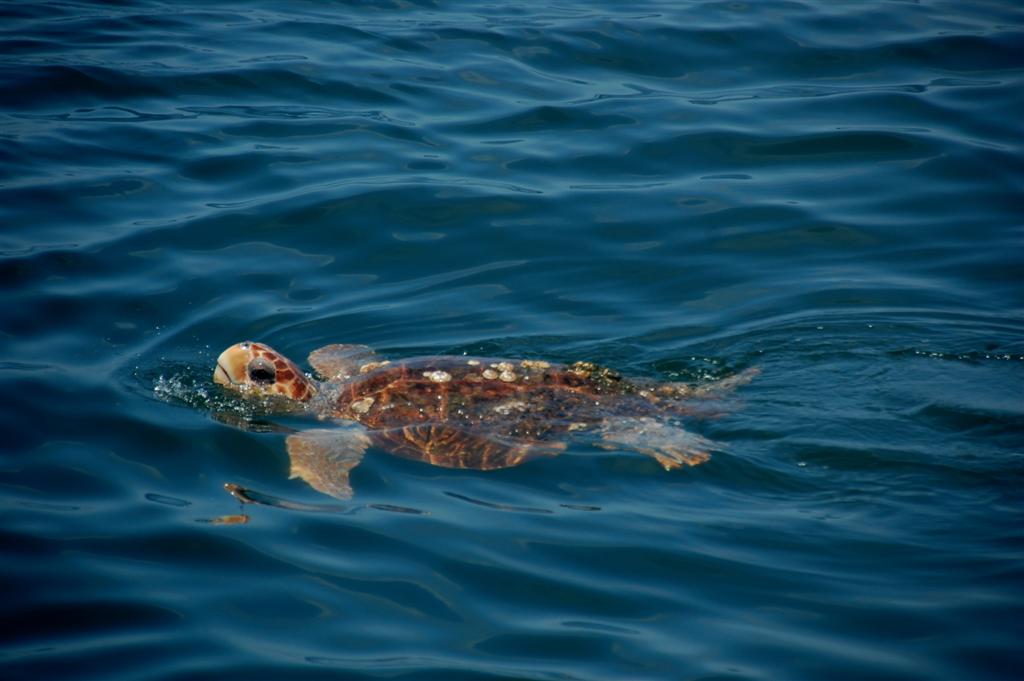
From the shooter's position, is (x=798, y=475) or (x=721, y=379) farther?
(x=721, y=379)

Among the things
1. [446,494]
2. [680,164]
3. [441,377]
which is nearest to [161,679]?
[446,494]

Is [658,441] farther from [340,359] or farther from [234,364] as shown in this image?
[234,364]

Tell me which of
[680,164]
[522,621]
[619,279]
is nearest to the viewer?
[522,621]

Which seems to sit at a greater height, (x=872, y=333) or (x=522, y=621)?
(x=872, y=333)

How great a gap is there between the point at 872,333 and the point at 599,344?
2322 mm

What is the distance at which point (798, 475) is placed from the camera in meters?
7.35

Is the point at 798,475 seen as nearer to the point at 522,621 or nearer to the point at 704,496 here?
the point at 704,496

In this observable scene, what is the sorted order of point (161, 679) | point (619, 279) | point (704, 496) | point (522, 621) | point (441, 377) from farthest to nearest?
point (619, 279) < point (441, 377) < point (704, 496) < point (522, 621) < point (161, 679)

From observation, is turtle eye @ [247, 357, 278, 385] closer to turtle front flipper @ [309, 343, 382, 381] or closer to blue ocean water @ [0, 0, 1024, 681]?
blue ocean water @ [0, 0, 1024, 681]

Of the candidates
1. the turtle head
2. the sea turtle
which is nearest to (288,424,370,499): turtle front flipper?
the sea turtle

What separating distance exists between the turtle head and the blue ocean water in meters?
0.21

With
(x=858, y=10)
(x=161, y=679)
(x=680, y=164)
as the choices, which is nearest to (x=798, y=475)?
(x=161, y=679)

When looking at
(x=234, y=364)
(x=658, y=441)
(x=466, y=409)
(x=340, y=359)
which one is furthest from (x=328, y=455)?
(x=658, y=441)

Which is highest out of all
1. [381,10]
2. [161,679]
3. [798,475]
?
[381,10]
